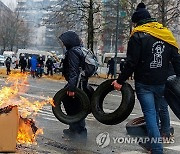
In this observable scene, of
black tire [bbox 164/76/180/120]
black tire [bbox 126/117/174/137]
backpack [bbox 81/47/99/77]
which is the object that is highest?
backpack [bbox 81/47/99/77]

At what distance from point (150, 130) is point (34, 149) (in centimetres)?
182

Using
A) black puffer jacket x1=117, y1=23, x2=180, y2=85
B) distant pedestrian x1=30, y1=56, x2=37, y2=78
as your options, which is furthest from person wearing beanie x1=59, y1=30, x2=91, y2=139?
distant pedestrian x1=30, y1=56, x2=37, y2=78

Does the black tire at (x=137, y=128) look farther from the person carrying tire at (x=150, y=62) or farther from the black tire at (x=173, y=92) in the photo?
the person carrying tire at (x=150, y=62)

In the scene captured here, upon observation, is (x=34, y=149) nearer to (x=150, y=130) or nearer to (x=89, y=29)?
(x=150, y=130)

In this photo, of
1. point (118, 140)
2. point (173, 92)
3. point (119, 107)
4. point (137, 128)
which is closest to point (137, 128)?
point (137, 128)

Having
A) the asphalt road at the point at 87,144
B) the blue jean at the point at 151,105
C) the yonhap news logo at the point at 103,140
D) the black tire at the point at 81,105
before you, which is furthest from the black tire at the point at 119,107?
the yonhap news logo at the point at 103,140

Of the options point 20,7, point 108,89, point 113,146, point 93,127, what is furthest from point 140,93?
point 20,7

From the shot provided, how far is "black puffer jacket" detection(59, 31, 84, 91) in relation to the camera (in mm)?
6980

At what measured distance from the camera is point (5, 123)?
230 inches

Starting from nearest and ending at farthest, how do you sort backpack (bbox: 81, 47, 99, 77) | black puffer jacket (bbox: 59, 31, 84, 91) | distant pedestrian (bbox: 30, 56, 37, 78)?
black puffer jacket (bbox: 59, 31, 84, 91), backpack (bbox: 81, 47, 99, 77), distant pedestrian (bbox: 30, 56, 37, 78)

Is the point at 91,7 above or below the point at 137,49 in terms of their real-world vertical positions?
above

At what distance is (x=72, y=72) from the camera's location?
277 inches

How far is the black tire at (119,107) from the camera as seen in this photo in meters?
5.91

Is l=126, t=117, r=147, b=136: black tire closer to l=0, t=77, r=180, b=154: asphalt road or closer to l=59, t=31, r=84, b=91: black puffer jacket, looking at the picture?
l=0, t=77, r=180, b=154: asphalt road
